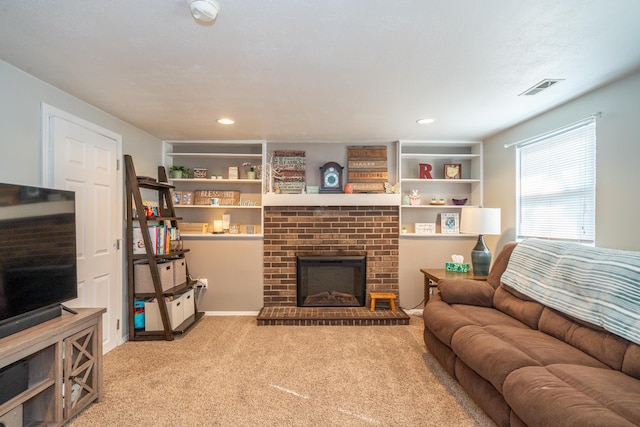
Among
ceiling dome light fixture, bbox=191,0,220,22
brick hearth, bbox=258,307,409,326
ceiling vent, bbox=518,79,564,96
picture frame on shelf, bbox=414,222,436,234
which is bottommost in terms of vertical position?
brick hearth, bbox=258,307,409,326

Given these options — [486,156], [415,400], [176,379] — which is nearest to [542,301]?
[415,400]

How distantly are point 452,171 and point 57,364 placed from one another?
420 centimetres

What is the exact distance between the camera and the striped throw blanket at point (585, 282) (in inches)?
65.7

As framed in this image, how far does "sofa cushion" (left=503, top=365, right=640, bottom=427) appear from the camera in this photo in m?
1.22

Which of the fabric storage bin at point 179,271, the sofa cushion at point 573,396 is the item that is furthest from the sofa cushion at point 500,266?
the fabric storage bin at point 179,271

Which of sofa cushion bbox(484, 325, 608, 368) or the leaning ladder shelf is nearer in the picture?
sofa cushion bbox(484, 325, 608, 368)

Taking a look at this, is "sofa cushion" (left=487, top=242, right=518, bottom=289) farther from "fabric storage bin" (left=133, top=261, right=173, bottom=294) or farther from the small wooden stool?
"fabric storage bin" (left=133, top=261, right=173, bottom=294)

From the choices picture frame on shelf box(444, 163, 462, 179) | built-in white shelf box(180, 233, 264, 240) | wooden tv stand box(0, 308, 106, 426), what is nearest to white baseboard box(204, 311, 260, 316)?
built-in white shelf box(180, 233, 264, 240)

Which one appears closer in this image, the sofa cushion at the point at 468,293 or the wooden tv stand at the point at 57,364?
the wooden tv stand at the point at 57,364

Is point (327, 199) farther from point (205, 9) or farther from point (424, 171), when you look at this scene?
point (205, 9)

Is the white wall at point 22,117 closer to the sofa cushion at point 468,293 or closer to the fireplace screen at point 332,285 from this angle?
the fireplace screen at point 332,285

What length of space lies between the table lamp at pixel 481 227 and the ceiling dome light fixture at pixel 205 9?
9.76 ft

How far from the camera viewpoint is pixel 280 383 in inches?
92.9

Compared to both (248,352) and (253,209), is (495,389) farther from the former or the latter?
(253,209)
